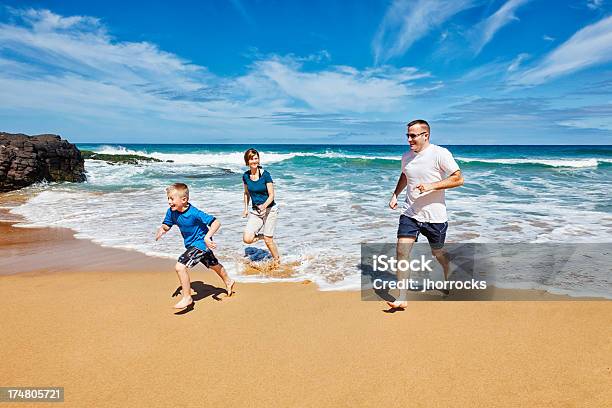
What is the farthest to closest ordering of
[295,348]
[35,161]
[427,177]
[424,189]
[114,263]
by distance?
[35,161] → [114,263] → [427,177] → [424,189] → [295,348]

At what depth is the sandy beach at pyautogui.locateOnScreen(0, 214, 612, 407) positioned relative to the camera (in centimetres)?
291

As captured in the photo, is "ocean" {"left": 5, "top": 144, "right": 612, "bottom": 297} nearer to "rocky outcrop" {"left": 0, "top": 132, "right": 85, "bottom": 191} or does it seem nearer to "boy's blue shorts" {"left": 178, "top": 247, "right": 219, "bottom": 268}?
"boy's blue shorts" {"left": 178, "top": 247, "right": 219, "bottom": 268}

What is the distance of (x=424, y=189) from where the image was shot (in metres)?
4.07

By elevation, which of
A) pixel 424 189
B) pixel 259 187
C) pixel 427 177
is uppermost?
pixel 427 177

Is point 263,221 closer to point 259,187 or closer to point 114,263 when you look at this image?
point 259,187

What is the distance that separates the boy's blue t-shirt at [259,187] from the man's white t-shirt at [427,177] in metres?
2.32

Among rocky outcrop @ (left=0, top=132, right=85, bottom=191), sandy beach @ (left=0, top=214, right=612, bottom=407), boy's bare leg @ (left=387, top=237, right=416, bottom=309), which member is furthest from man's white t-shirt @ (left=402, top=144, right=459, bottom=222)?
rocky outcrop @ (left=0, top=132, right=85, bottom=191)

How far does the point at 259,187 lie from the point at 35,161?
15253mm

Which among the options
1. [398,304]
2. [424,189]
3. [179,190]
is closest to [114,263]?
[179,190]

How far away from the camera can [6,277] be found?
551cm

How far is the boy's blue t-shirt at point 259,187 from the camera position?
20.0 feet

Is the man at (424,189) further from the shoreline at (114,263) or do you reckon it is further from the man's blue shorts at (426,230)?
the shoreline at (114,263)

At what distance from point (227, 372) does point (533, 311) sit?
10.2 ft

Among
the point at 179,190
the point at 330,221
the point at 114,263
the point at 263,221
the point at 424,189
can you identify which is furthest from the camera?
the point at 330,221
